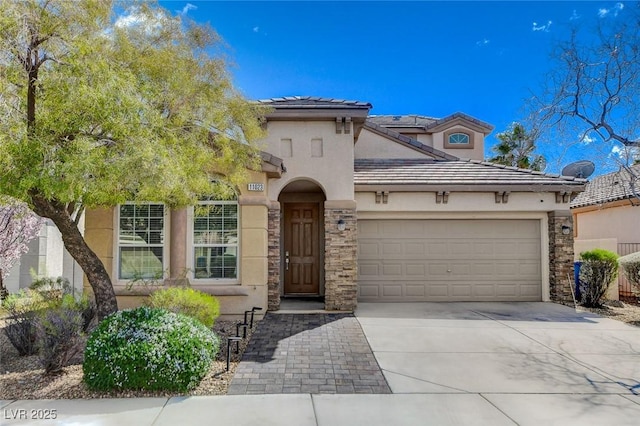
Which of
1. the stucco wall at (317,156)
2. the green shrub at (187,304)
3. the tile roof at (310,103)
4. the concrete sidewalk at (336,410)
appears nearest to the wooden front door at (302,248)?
the stucco wall at (317,156)

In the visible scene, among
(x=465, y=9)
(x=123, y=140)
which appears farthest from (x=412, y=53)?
(x=123, y=140)

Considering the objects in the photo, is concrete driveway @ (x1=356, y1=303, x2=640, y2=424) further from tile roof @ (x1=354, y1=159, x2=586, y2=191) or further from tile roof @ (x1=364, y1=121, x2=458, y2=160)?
tile roof @ (x1=364, y1=121, x2=458, y2=160)

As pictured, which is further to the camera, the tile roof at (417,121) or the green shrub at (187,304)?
the tile roof at (417,121)

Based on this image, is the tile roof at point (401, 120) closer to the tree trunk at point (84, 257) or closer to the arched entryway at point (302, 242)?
the arched entryway at point (302, 242)

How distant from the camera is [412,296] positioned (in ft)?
36.8

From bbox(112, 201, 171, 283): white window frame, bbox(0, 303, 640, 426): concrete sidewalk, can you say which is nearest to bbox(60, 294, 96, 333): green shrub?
bbox(112, 201, 171, 283): white window frame

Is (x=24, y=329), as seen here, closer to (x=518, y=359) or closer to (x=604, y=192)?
(x=518, y=359)

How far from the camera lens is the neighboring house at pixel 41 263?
1319 centimetres

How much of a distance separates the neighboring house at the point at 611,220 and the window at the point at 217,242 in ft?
37.4

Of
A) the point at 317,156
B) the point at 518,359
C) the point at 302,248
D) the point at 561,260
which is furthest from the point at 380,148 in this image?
the point at 518,359

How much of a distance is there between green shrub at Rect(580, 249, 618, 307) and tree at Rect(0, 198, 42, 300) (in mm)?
15658

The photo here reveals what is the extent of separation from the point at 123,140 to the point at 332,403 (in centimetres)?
430

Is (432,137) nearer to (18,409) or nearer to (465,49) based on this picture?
(465,49)

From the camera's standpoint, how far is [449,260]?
1135 centimetres
